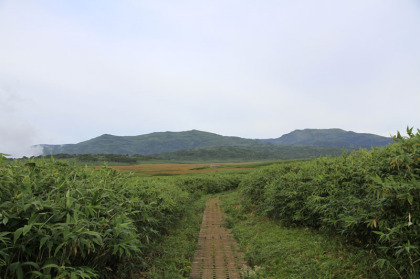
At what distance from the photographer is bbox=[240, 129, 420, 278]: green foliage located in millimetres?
3086

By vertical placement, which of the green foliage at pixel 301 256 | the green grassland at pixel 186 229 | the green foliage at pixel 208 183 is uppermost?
the green grassland at pixel 186 229

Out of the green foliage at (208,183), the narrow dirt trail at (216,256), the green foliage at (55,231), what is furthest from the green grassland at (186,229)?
the green foliage at (208,183)

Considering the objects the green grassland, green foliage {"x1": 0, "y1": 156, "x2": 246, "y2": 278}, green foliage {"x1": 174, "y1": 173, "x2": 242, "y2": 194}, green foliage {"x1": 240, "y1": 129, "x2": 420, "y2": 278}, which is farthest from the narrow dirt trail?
green foliage {"x1": 174, "y1": 173, "x2": 242, "y2": 194}

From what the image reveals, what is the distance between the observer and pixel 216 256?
219 inches

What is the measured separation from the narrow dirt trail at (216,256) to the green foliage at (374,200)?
6.62 feet

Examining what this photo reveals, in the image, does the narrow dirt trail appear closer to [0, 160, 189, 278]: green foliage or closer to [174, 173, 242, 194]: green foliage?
[0, 160, 189, 278]: green foliage

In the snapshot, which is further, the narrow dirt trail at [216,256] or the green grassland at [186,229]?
the narrow dirt trail at [216,256]

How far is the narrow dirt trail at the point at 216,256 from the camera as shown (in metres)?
4.59

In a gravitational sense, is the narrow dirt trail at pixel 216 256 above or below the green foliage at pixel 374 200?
below

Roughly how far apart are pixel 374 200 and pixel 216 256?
353 cm

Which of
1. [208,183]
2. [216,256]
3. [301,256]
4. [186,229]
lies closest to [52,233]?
[216,256]

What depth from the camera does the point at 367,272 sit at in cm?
376

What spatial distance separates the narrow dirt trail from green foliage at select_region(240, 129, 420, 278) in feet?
6.62

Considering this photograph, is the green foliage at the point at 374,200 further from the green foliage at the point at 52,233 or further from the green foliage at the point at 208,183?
the green foliage at the point at 208,183
